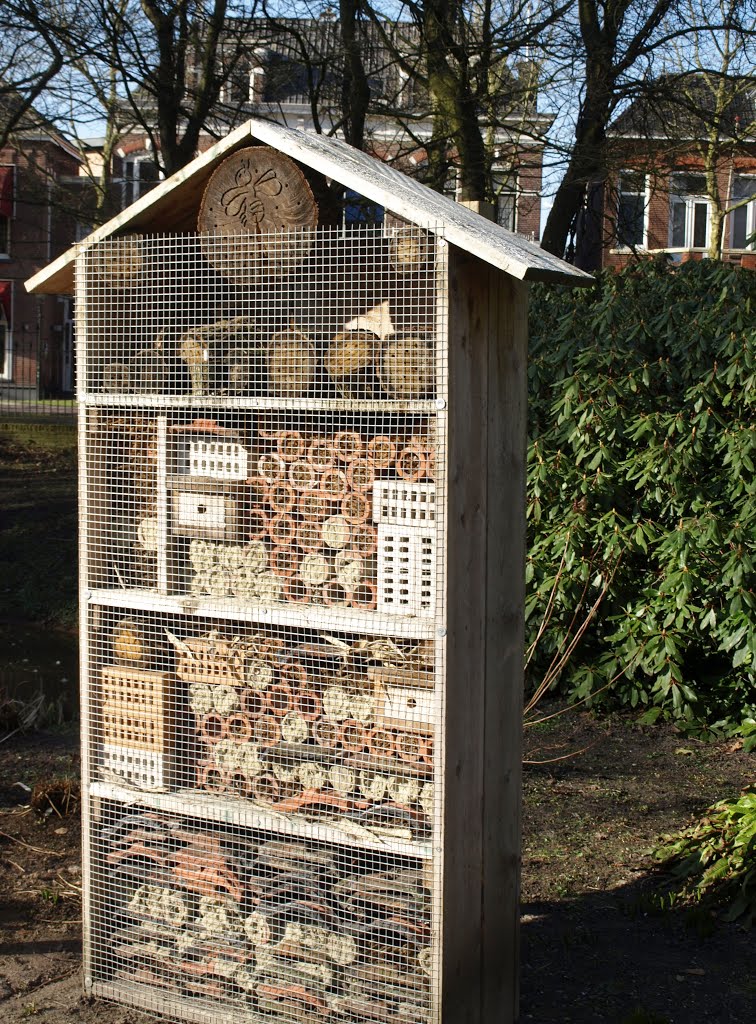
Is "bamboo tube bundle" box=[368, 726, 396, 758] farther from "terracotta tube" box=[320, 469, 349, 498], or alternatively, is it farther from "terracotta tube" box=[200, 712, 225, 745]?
"terracotta tube" box=[320, 469, 349, 498]

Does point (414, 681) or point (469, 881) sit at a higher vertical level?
point (414, 681)

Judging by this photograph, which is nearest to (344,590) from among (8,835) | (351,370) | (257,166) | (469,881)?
(351,370)

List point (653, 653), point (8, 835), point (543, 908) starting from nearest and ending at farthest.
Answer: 1. point (543, 908)
2. point (8, 835)
3. point (653, 653)

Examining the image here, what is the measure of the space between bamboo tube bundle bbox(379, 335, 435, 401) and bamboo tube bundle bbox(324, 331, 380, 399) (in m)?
0.04

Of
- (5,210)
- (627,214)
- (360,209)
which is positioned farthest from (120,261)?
(5,210)

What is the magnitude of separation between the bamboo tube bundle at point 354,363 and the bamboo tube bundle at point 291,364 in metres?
0.06

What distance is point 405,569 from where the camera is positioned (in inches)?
117

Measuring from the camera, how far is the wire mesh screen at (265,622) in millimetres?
2973

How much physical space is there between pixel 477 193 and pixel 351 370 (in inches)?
308

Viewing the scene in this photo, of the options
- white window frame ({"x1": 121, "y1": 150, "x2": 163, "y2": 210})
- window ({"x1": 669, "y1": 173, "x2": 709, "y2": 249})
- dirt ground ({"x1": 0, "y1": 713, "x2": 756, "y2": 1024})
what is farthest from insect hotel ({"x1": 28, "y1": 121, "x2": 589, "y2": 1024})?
window ({"x1": 669, "y1": 173, "x2": 709, "y2": 249})

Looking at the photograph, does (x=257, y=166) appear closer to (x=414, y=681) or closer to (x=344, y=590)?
(x=344, y=590)

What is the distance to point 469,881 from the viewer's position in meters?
2.97

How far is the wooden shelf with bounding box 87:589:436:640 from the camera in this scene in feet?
9.43

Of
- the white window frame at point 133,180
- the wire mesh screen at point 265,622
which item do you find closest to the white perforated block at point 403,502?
the wire mesh screen at point 265,622
